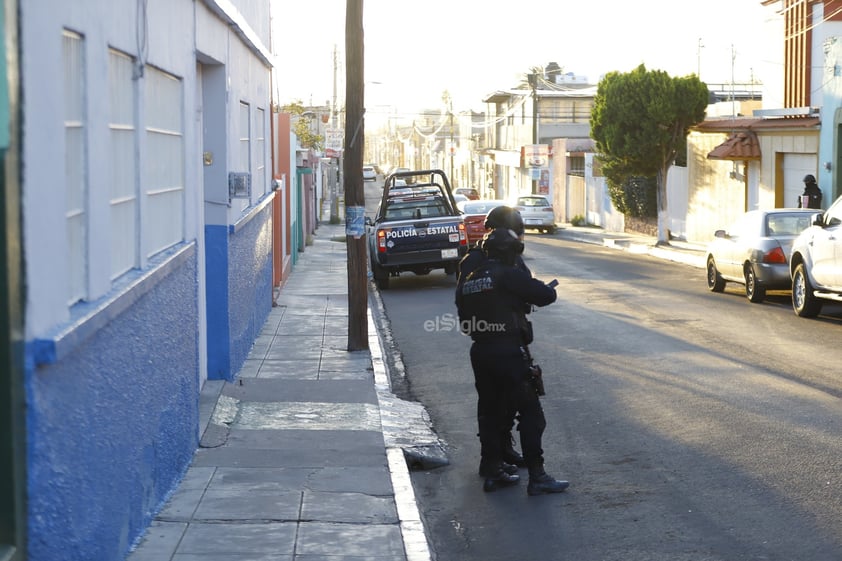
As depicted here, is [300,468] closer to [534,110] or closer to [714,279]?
[714,279]

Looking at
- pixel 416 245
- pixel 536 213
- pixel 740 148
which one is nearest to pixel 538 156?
pixel 536 213

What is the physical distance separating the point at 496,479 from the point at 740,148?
2529cm

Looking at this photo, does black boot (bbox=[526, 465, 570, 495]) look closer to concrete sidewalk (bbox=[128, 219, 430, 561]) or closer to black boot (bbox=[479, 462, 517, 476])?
black boot (bbox=[479, 462, 517, 476])

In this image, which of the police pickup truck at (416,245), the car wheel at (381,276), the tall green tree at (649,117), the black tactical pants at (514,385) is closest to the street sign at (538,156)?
the tall green tree at (649,117)

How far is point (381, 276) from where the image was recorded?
23250 millimetres

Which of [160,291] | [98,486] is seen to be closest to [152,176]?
[160,291]

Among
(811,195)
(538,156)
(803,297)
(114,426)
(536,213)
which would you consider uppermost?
(538,156)

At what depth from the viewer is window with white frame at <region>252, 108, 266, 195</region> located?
16.0m

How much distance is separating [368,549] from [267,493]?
133 cm

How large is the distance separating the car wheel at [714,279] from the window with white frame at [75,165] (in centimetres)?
1645

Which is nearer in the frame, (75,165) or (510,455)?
(75,165)

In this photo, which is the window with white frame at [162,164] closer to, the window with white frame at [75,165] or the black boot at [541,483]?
the window with white frame at [75,165]

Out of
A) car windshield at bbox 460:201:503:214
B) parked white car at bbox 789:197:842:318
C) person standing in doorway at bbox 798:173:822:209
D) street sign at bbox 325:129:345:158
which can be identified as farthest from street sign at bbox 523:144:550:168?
parked white car at bbox 789:197:842:318

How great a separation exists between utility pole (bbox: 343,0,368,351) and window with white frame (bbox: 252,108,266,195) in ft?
4.99
